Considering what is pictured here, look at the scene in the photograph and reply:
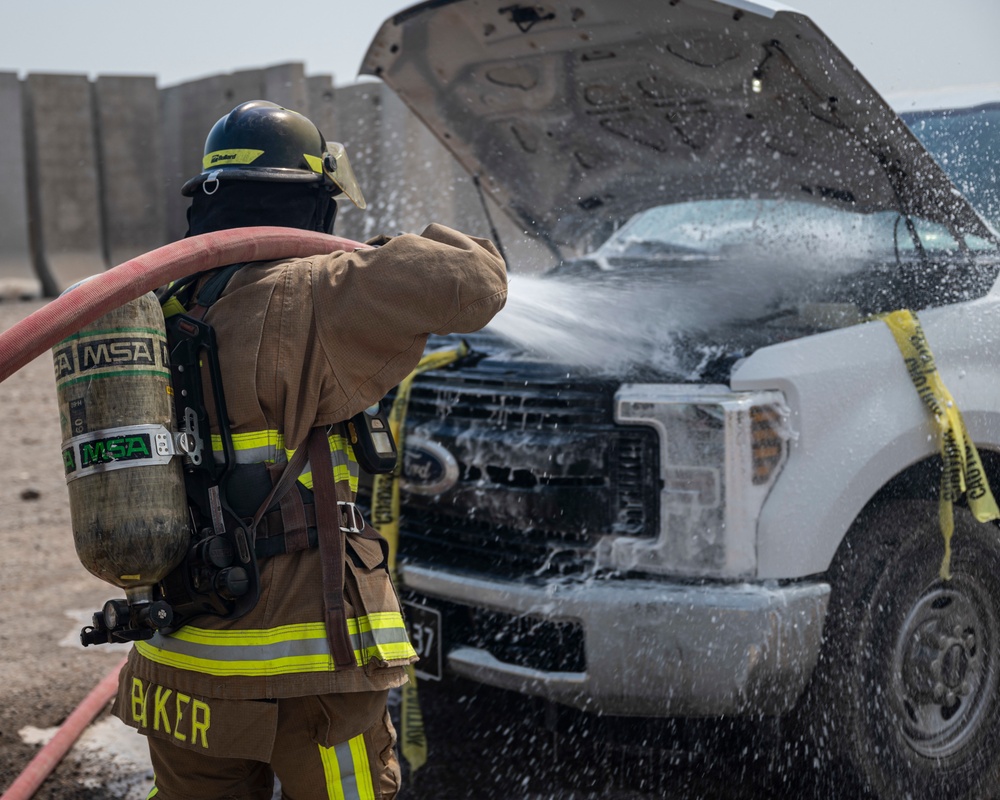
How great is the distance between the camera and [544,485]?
275cm

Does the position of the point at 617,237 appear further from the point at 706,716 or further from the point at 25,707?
the point at 25,707

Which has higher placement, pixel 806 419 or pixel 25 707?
pixel 806 419

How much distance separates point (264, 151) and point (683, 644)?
1.48 meters

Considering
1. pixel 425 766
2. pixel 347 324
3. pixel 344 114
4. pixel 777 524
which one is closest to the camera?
pixel 347 324

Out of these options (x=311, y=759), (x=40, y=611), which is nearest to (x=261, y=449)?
(x=311, y=759)

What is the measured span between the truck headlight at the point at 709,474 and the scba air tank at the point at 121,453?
47.9 inches

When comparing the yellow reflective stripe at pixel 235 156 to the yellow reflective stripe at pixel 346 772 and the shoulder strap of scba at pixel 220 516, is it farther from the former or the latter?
the yellow reflective stripe at pixel 346 772

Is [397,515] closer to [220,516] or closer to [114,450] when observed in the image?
[220,516]

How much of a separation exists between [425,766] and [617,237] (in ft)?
7.51

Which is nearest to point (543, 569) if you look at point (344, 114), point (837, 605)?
point (837, 605)

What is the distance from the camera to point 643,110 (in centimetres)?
372

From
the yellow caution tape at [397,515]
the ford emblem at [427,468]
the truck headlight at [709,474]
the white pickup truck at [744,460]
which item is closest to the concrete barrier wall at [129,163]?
the white pickup truck at [744,460]

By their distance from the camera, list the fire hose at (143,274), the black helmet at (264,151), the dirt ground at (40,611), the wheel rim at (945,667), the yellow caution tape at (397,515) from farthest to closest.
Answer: the dirt ground at (40,611) → the yellow caution tape at (397,515) → the wheel rim at (945,667) → the black helmet at (264,151) → the fire hose at (143,274)

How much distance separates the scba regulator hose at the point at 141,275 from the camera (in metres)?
1.67
